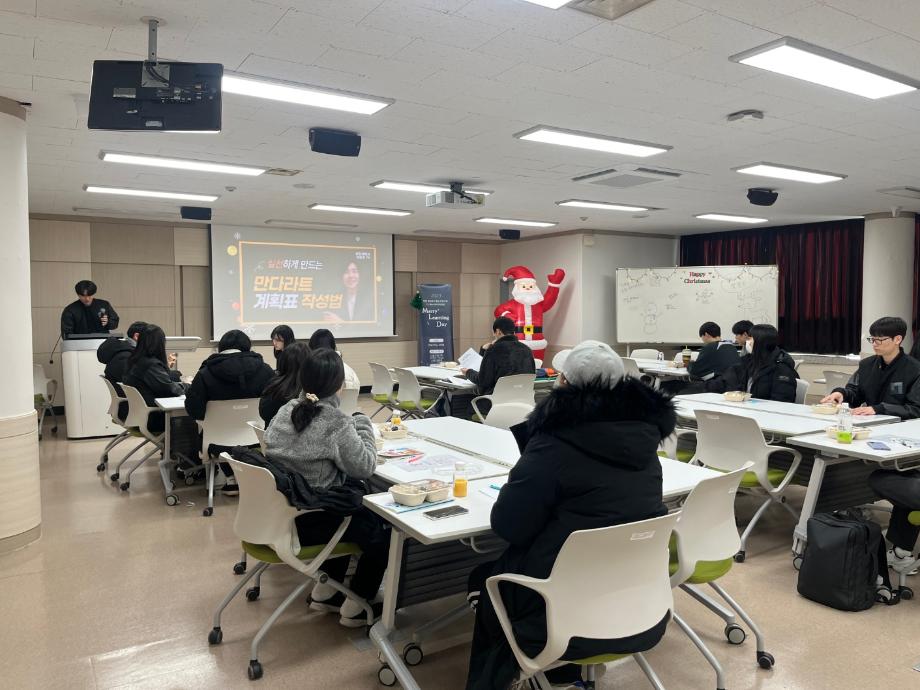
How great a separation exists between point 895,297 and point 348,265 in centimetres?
773

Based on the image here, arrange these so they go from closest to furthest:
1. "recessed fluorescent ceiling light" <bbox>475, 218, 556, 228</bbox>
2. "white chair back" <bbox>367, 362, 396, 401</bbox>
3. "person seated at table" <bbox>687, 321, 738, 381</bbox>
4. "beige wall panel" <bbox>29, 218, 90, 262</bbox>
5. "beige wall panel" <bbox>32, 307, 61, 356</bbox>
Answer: "person seated at table" <bbox>687, 321, 738, 381</bbox>
"white chair back" <bbox>367, 362, 396, 401</bbox>
"beige wall panel" <bbox>29, 218, 90, 262</bbox>
"beige wall panel" <bbox>32, 307, 61, 356</bbox>
"recessed fluorescent ceiling light" <bbox>475, 218, 556, 228</bbox>

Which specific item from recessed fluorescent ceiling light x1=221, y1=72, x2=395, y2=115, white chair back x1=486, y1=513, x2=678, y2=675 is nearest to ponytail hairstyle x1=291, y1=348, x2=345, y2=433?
white chair back x1=486, y1=513, x2=678, y2=675

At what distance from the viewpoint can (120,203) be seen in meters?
7.64

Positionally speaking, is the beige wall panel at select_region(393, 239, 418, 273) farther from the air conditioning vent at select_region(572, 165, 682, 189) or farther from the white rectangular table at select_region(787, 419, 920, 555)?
the white rectangular table at select_region(787, 419, 920, 555)

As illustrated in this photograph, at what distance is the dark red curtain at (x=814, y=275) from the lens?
31.2 feet

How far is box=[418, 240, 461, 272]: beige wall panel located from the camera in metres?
11.4

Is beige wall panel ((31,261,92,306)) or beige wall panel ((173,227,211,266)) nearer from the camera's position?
beige wall panel ((31,261,92,306))

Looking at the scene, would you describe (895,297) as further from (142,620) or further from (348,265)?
(142,620)

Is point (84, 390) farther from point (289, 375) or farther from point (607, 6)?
point (607, 6)

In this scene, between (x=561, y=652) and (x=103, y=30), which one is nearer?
(x=561, y=652)

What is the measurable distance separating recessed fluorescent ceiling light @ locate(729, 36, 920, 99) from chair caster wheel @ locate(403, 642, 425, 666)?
3058 millimetres

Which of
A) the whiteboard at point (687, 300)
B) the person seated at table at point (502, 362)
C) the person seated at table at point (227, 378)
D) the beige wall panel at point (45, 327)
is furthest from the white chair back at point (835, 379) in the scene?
the beige wall panel at point (45, 327)

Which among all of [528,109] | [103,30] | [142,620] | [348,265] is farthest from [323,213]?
[142,620]

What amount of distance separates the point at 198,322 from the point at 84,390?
2.69m
